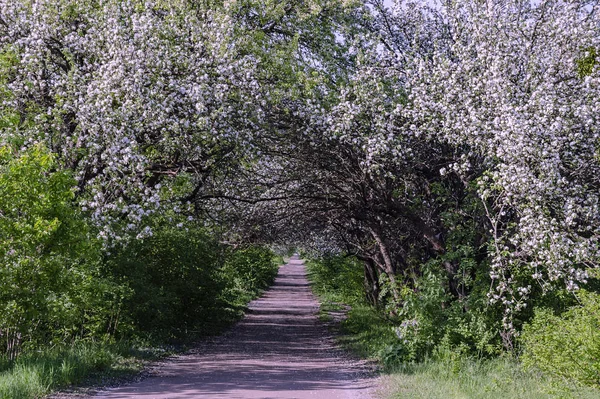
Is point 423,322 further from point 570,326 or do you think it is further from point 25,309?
point 25,309

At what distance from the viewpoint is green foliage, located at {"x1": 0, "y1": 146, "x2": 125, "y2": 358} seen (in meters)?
11.1

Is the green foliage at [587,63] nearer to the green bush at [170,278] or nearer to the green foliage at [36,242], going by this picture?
the green bush at [170,278]

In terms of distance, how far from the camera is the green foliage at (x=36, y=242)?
36.4 feet

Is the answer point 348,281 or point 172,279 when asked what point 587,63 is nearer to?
point 172,279

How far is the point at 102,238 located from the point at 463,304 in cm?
735

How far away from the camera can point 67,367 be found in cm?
1110

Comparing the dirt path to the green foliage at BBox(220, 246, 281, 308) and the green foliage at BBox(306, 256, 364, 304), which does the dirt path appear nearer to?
the green foliage at BBox(306, 256, 364, 304)

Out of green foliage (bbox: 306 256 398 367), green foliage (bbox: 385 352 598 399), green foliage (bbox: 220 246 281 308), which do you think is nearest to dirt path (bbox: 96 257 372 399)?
green foliage (bbox: 306 256 398 367)

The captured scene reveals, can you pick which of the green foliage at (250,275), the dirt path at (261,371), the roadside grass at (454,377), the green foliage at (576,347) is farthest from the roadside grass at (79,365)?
the green foliage at (250,275)

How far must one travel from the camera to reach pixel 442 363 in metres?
13.2

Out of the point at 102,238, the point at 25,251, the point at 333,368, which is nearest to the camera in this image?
the point at 25,251

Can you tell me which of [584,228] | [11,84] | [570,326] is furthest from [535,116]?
[11,84]

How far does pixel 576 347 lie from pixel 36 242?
8327 mm

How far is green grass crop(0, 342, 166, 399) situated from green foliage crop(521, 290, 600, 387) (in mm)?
7050
